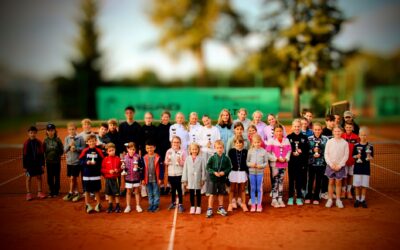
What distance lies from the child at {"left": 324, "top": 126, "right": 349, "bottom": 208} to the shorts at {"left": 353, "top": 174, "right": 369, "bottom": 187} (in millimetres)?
264

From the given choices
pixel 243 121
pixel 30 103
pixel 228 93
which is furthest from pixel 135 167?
pixel 30 103

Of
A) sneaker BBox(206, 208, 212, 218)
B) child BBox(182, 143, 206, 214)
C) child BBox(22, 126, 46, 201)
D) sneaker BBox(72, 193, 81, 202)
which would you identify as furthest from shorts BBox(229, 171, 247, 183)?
child BBox(22, 126, 46, 201)

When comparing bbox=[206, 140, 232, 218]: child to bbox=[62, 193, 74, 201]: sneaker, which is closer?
bbox=[206, 140, 232, 218]: child

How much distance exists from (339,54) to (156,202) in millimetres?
21633

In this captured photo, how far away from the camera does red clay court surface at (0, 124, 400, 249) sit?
6.34 metres

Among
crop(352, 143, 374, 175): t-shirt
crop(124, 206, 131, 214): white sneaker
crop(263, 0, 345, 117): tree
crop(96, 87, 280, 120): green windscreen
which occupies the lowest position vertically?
crop(124, 206, 131, 214): white sneaker

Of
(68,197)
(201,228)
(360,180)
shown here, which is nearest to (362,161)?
(360,180)

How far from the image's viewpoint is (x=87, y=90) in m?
27.6

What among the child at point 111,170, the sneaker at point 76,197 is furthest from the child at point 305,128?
the sneaker at point 76,197

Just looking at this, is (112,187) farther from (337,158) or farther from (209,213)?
(337,158)

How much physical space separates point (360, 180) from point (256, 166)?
2.41m

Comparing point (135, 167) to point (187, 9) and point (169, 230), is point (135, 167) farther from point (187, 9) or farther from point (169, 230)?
point (187, 9)

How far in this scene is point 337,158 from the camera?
8.21m

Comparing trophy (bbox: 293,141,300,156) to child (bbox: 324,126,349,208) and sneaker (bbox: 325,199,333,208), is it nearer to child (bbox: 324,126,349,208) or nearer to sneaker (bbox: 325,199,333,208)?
child (bbox: 324,126,349,208)
